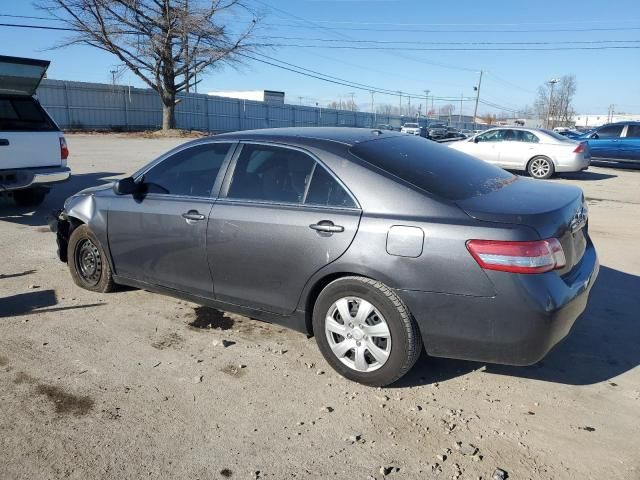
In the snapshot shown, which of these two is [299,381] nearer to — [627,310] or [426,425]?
[426,425]

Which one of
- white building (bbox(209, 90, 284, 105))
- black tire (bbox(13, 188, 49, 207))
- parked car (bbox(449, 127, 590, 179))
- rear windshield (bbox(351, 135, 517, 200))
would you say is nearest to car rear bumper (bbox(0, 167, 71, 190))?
black tire (bbox(13, 188, 49, 207))

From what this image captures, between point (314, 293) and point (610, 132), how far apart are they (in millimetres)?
18741

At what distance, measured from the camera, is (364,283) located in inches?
124

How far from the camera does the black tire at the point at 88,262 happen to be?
15.5 feet

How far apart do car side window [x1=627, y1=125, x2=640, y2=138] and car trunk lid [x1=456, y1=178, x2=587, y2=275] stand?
56.1 ft

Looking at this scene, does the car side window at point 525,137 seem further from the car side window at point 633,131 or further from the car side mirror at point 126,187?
the car side mirror at point 126,187

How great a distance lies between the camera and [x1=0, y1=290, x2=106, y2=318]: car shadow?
448 cm

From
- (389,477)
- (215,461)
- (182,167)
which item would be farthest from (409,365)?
(182,167)

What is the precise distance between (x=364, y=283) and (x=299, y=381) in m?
0.82

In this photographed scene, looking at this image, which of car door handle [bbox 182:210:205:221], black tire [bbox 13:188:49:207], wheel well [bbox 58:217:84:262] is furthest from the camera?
black tire [bbox 13:188:49:207]

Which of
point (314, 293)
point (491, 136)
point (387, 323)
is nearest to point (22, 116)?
point (314, 293)

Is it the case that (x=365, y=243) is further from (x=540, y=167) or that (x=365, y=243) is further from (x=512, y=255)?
(x=540, y=167)

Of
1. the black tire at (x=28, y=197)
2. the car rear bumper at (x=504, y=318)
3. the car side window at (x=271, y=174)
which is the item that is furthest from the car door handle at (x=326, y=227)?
the black tire at (x=28, y=197)

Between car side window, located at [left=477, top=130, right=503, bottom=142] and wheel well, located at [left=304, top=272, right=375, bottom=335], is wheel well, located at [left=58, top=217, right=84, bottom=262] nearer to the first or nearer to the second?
wheel well, located at [left=304, top=272, right=375, bottom=335]
